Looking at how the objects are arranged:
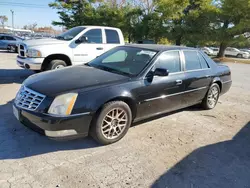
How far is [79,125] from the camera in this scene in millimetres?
2957

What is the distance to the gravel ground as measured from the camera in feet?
8.44

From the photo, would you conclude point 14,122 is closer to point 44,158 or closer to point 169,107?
point 44,158

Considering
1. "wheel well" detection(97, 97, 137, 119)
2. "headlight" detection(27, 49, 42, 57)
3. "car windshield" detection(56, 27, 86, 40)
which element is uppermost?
"car windshield" detection(56, 27, 86, 40)

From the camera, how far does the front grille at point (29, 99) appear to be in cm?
289

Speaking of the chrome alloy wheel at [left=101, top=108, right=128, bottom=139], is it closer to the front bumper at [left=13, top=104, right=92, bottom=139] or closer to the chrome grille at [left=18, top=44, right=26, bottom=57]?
the front bumper at [left=13, top=104, right=92, bottom=139]

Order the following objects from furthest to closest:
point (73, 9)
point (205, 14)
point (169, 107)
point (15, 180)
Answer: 1. point (73, 9)
2. point (205, 14)
3. point (169, 107)
4. point (15, 180)

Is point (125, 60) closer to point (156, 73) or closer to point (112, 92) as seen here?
point (156, 73)

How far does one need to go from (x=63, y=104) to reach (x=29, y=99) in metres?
0.55

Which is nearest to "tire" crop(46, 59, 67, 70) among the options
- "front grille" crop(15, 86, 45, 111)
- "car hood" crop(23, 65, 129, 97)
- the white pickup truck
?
the white pickup truck

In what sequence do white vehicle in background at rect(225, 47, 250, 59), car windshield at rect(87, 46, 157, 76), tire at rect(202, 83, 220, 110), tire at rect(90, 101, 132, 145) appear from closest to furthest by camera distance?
tire at rect(90, 101, 132, 145) → car windshield at rect(87, 46, 157, 76) → tire at rect(202, 83, 220, 110) → white vehicle in background at rect(225, 47, 250, 59)

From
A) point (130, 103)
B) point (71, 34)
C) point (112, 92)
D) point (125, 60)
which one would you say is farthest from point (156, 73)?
point (71, 34)

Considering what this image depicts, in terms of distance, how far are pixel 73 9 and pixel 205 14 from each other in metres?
15.2

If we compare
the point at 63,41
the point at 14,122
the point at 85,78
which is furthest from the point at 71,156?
the point at 63,41

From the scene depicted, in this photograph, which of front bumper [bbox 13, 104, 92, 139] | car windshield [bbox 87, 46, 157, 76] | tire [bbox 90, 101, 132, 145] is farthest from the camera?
car windshield [bbox 87, 46, 157, 76]
